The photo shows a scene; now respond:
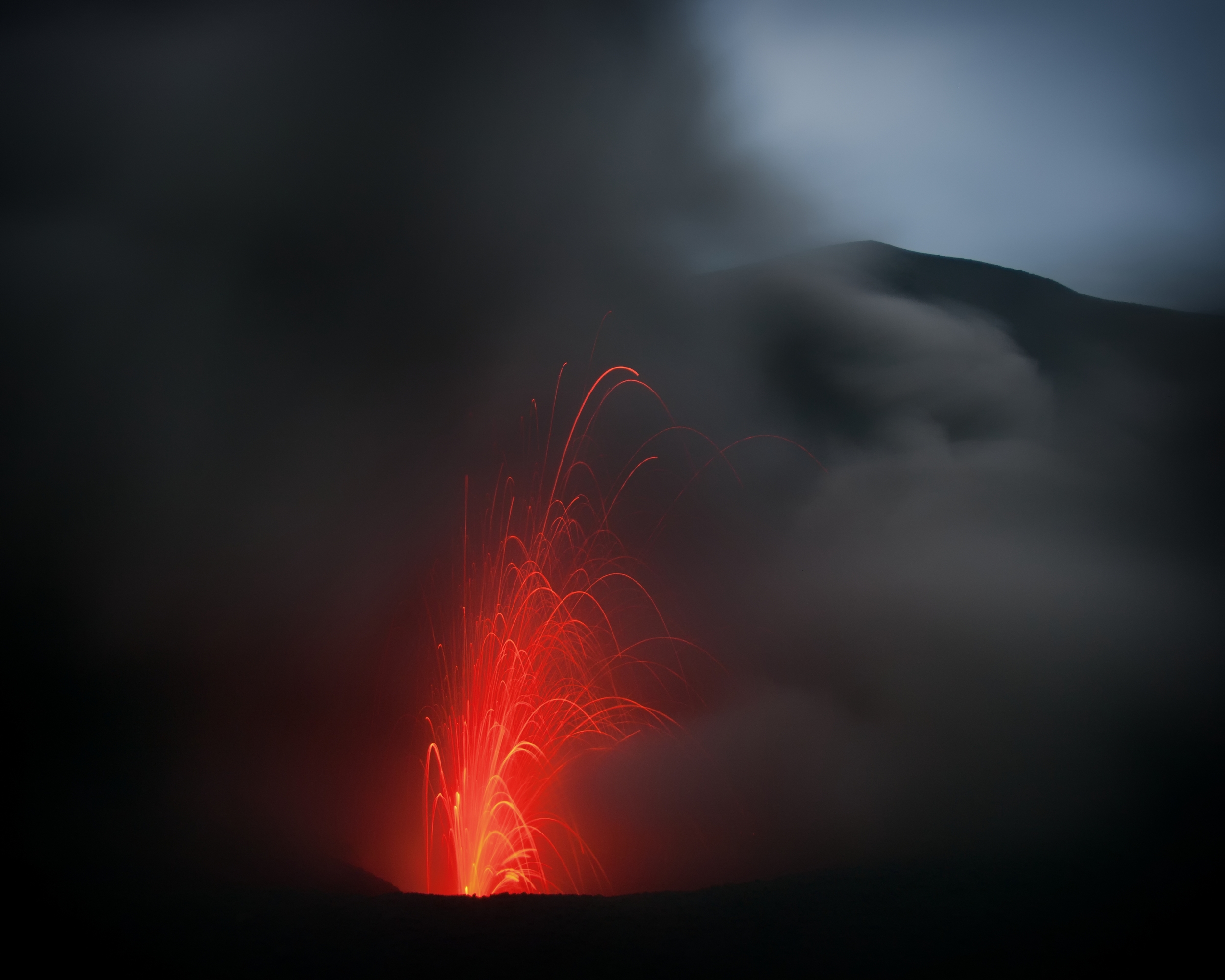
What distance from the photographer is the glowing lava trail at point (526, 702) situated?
1248 cm

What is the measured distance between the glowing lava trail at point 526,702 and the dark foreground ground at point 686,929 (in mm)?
5123

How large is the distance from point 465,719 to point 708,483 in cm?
2303

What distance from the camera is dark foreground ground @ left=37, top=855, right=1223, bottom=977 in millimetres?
5910

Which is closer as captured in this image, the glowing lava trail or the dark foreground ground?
the dark foreground ground

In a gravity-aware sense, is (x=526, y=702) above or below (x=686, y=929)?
above

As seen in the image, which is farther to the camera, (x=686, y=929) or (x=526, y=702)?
(x=526, y=702)

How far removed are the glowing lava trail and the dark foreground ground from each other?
5.12 metres

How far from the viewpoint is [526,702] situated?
547 inches

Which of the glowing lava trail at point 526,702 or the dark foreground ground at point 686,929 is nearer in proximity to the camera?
the dark foreground ground at point 686,929

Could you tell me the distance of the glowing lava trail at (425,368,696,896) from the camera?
41.0 feet

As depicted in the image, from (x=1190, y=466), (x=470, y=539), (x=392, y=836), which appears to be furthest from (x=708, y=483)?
(x=392, y=836)

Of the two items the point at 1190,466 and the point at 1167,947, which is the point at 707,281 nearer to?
the point at 1190,466

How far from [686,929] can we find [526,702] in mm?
7769

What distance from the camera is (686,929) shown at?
6473mm
